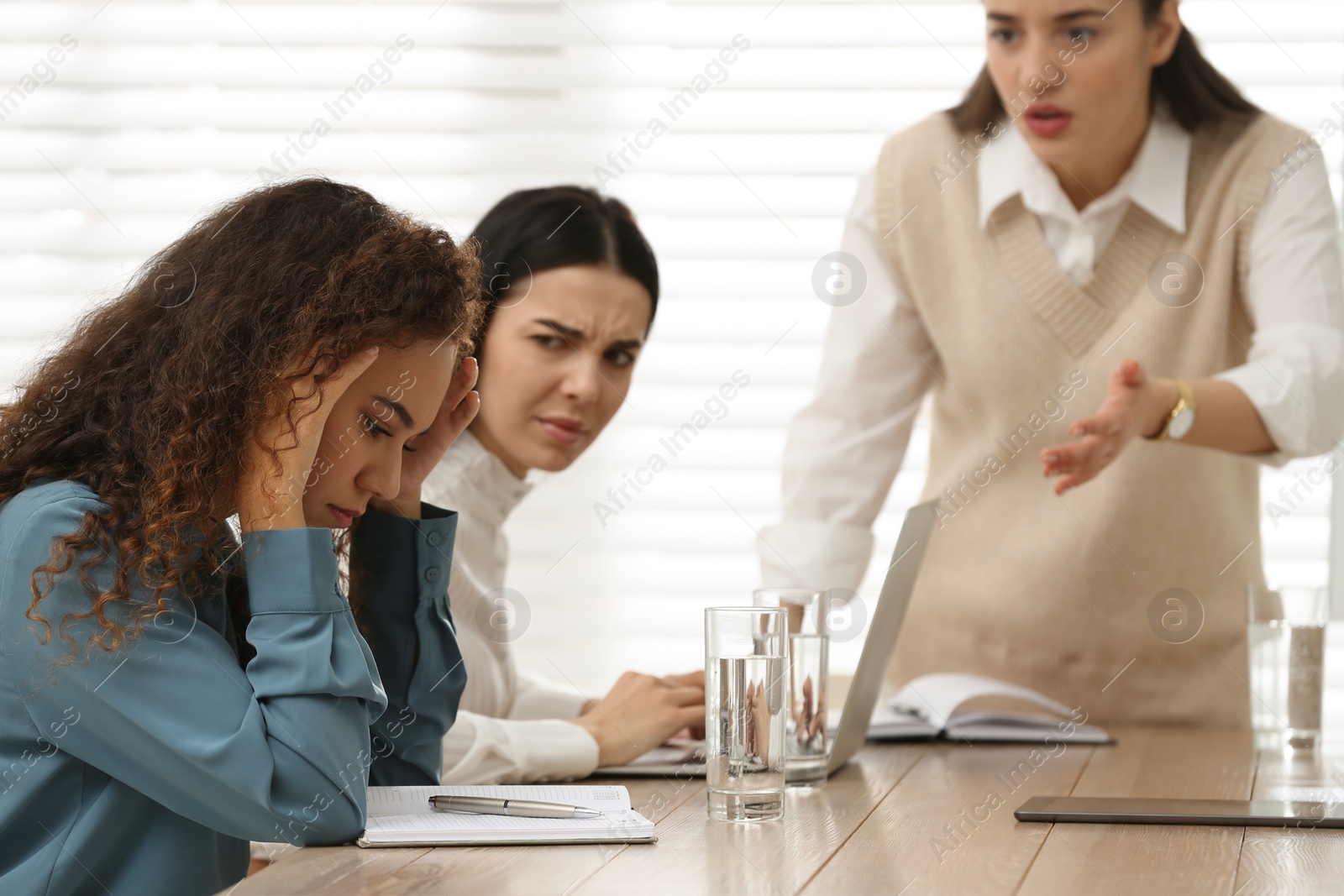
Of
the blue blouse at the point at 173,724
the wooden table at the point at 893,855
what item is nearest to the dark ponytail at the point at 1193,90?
the wooden table at the point at 893,855

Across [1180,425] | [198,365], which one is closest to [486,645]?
[198,365]

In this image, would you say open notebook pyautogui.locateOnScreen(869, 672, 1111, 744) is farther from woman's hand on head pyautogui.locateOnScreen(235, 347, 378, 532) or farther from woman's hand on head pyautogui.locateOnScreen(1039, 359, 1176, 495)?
woman's hand on head pyautogui.locateOnScreen(235, 347, 378, 532)

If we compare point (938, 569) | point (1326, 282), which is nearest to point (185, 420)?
point (938, 569)

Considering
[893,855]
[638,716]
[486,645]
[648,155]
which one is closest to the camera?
[893,855]

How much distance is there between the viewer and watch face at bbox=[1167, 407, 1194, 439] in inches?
59.2

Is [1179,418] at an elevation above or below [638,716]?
above

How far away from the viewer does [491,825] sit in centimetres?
96

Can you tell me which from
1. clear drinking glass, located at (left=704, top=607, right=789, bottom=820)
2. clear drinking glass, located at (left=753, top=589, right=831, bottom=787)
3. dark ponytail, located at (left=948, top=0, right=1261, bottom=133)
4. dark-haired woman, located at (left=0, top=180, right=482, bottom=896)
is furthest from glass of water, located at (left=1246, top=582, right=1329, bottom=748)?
dark-haired woman, located at (left=0, top=180, right=482, bottom=896)

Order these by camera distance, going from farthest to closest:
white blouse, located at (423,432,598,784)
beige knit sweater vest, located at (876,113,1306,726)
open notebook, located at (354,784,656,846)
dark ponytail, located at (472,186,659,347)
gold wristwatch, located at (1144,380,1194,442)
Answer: beige knit sweater vest, located at (876,113,1306,726)
dark ponytail, located at (472,186,659,347)
gold wristwatch, located at (1144,380,1194,442)
white blouse, located at (423,432,598,784)
open notebook, located at (354,784,656,846)

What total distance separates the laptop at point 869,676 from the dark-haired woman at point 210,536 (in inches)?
Answer: 13.1

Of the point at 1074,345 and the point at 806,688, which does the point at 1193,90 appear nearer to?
the point at 1074,345

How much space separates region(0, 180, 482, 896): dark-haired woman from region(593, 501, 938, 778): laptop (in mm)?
333

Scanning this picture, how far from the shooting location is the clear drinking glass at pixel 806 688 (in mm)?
1146

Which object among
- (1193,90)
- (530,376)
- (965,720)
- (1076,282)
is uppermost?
(1193,90)
